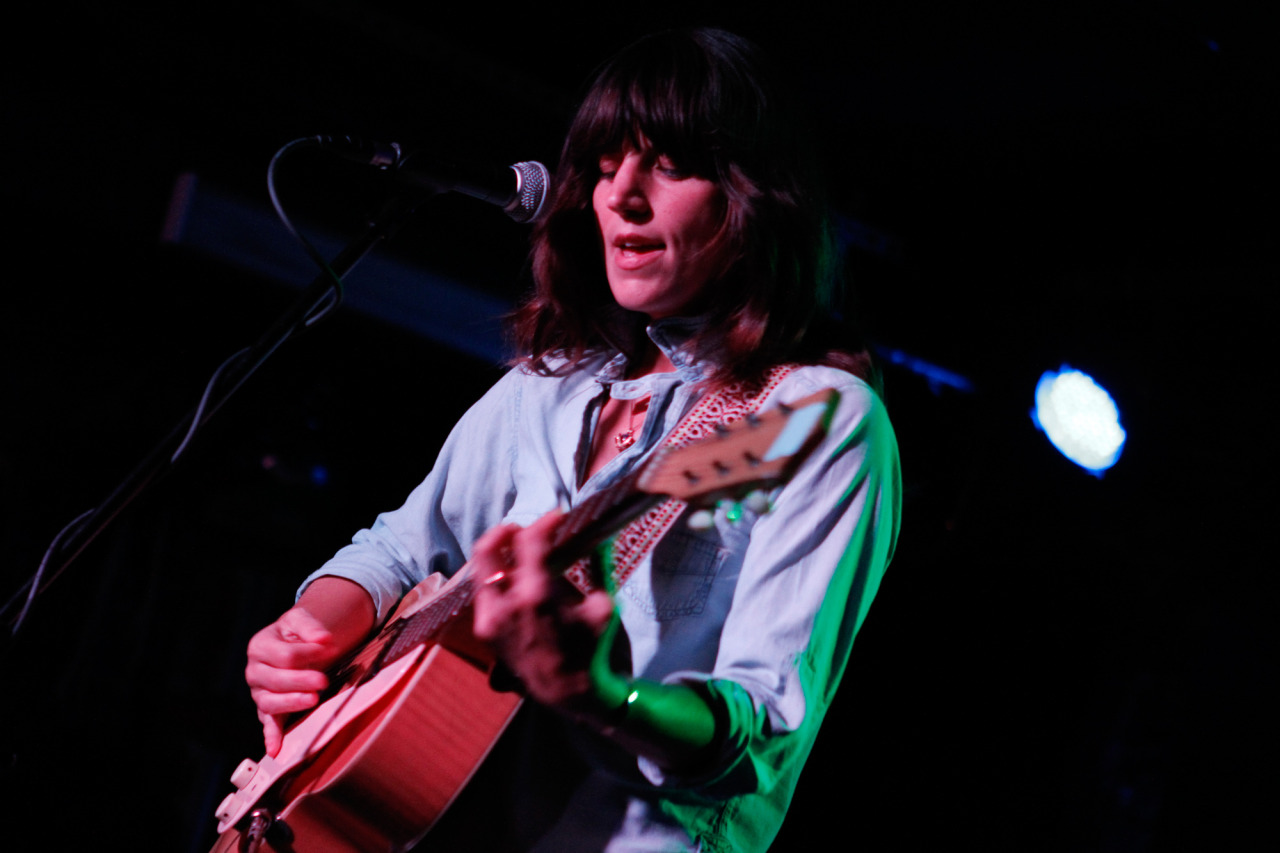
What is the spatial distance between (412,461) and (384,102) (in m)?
1.61

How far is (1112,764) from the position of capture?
3.60m

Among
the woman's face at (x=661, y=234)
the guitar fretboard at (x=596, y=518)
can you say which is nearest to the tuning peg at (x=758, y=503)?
the guitar fretboard at (x=596, y=518)

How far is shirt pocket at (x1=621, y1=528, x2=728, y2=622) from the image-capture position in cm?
150

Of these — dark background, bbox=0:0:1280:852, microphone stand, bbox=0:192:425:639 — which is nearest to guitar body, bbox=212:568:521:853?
microphone stand, bbox=0:192:425:639

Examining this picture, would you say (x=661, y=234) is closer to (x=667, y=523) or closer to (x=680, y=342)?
(x=680, y=342)

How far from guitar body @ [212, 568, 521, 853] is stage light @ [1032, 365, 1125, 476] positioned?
2332 millimetres

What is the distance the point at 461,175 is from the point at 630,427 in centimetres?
58

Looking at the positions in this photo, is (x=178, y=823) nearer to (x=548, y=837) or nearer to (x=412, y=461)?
(x=412, y=461)

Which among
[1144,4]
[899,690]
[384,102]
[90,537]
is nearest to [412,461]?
[384,102]

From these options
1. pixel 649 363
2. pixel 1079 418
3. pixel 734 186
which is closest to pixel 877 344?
pixel 1079 418

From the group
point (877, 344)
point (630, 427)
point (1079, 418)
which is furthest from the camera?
point (877, 344)

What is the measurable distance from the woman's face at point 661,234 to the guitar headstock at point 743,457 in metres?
0.61

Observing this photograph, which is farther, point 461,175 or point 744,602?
point 461,175

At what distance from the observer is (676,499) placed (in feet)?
4.51
